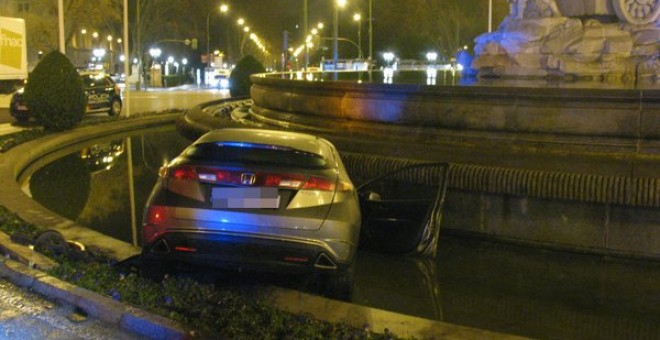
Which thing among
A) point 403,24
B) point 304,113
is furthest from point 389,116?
point 403,24

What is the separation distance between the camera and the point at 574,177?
790 cm

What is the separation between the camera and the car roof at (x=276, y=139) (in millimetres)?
6859

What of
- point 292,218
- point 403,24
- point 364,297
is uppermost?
point 403,24

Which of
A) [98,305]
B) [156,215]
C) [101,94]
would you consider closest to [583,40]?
[156,215]

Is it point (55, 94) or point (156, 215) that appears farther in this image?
point (55, 94)

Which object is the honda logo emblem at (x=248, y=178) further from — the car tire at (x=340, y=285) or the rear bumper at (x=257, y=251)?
the car tire at (x=340, y=285)

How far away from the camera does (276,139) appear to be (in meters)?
7.04

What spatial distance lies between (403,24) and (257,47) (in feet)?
154

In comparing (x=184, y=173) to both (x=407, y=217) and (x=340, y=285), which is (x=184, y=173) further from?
(x=407, y=217)

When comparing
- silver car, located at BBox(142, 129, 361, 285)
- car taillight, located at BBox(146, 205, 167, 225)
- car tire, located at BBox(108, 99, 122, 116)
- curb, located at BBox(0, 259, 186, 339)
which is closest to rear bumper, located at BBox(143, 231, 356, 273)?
silver car, located at BBox(142, 129, 361, 285)

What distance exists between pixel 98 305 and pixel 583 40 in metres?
12.5

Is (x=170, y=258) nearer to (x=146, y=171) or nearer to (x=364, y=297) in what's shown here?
(x=364, y=297)

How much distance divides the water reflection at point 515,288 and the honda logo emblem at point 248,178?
130 centimetres

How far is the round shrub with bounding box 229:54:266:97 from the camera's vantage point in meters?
29.6
